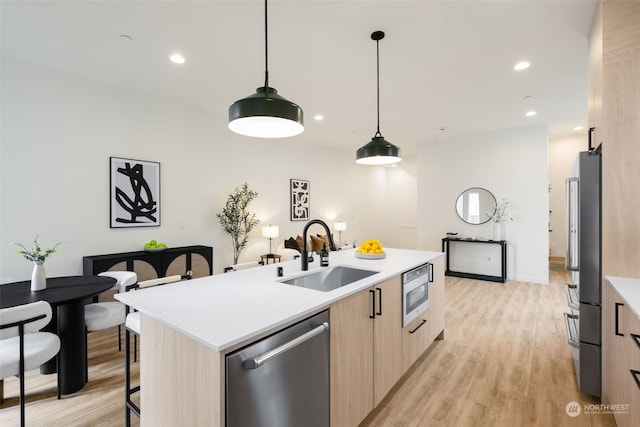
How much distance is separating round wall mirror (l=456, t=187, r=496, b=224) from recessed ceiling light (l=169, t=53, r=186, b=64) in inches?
219

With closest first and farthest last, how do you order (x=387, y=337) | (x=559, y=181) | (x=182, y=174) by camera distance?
(x=387, y=337) < (x=182, y=174) < (x=559, y=181)

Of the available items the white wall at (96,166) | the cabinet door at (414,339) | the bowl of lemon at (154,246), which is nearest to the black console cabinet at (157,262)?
the bowl of lemon at (154,246)

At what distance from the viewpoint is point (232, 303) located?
1.45 m

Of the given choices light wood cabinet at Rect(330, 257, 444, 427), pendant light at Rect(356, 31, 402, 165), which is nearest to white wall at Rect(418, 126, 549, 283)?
pendant light at Rect(356, 31, 402, 165)

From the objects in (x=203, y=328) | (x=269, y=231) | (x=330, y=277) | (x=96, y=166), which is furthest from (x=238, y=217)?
(x=203, y=328)

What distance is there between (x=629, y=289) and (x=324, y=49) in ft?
9.48

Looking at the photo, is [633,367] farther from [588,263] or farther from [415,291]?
[415,291]

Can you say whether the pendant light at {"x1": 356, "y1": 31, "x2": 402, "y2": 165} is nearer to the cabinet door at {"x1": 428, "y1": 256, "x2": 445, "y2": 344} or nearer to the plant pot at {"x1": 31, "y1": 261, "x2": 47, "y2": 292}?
the cabinet door at {"x1": 428, "y1": 256, "x2": 445, "y2": 344}

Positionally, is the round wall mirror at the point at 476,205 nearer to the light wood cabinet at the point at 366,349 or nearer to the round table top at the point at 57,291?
the light wood cabinet at the point at 366,349

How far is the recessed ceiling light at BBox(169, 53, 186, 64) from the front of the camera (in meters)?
2.97

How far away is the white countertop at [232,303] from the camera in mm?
1108

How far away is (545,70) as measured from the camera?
3.32m

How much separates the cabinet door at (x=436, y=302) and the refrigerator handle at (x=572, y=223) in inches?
38.1

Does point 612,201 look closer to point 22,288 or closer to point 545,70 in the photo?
point 545,70
